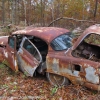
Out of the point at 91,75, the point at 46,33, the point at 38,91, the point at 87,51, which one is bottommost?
the point at 38,91

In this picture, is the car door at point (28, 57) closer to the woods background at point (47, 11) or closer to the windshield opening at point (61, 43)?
the windshield opening at point (61, 43)

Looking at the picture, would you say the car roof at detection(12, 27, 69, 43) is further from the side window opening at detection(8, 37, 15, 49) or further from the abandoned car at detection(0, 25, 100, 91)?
the side window opening at detection(8, 37, 15, 49)

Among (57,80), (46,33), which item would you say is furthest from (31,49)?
(57,80)

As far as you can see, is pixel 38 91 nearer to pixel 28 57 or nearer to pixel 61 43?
pixel 28 57

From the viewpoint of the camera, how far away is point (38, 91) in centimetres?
490

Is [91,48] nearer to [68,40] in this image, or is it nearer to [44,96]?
[68,40]

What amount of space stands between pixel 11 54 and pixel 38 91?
5.76 feet

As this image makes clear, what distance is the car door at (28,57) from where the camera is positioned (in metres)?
5.42

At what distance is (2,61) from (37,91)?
8.16 ft

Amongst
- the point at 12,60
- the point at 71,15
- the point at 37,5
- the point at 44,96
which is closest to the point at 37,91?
the point at 44,96

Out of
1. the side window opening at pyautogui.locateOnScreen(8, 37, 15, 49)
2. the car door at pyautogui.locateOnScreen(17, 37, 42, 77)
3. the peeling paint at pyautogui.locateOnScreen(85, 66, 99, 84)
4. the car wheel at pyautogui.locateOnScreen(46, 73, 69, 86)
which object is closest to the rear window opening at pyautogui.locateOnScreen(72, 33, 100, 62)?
the peeling paint at pyautogui.locateOnScreen(85, 66, 99, 84)

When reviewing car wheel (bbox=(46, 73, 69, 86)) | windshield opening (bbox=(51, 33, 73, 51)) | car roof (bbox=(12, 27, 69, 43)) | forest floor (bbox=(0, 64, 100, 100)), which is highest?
car roof (bbox=(12, 27, 69, 43))

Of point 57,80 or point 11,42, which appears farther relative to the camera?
point 11,42

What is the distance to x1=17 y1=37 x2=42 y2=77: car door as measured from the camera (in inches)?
214
